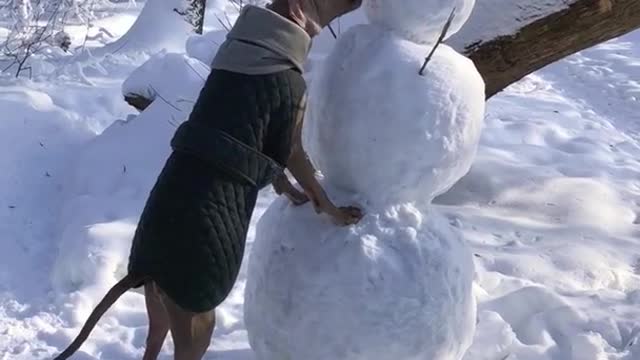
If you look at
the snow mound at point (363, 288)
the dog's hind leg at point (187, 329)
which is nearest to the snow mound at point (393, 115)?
the snow mound at point (363, 288)

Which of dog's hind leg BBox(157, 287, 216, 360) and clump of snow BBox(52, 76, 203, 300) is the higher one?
dog's hind leg BBox(157, 287, 216, 360)

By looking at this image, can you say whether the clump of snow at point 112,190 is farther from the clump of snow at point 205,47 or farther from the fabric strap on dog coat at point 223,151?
the fabric strap on dog coat at point 223,151

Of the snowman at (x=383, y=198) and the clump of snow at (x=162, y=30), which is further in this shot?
the clump of snow at (x=162, y=30)

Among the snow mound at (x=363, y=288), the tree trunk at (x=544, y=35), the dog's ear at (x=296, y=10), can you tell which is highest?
the dog's ear at (x=296, y=10)

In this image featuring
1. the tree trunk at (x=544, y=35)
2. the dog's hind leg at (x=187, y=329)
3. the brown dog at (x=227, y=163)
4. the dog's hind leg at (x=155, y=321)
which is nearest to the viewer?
the brown dog at (x=227, y=163)

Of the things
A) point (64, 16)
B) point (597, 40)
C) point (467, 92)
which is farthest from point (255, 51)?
point (64, 16)

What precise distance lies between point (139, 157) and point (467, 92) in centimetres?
286

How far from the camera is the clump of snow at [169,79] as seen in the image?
5.53 metres

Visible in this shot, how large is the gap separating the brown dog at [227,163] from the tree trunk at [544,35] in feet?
6.55

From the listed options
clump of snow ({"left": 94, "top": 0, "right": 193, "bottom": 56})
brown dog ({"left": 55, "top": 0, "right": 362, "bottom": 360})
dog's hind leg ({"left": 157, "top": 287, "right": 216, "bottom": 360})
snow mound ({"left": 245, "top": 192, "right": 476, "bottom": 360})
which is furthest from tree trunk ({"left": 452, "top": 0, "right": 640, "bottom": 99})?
clump of snow ({"left": 94, "top": 0, "right": 193, "bottom": 56})

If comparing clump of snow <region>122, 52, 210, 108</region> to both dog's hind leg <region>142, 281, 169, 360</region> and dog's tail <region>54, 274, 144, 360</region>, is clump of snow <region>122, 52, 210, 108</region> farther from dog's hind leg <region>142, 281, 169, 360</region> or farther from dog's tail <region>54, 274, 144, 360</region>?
dog's tail <region>54, 274, 144, 360</region>

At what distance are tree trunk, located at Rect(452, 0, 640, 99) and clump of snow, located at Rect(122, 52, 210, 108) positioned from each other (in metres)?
1.79

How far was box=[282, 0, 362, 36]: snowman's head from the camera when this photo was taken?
2.47 metres

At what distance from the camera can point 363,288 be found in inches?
101
